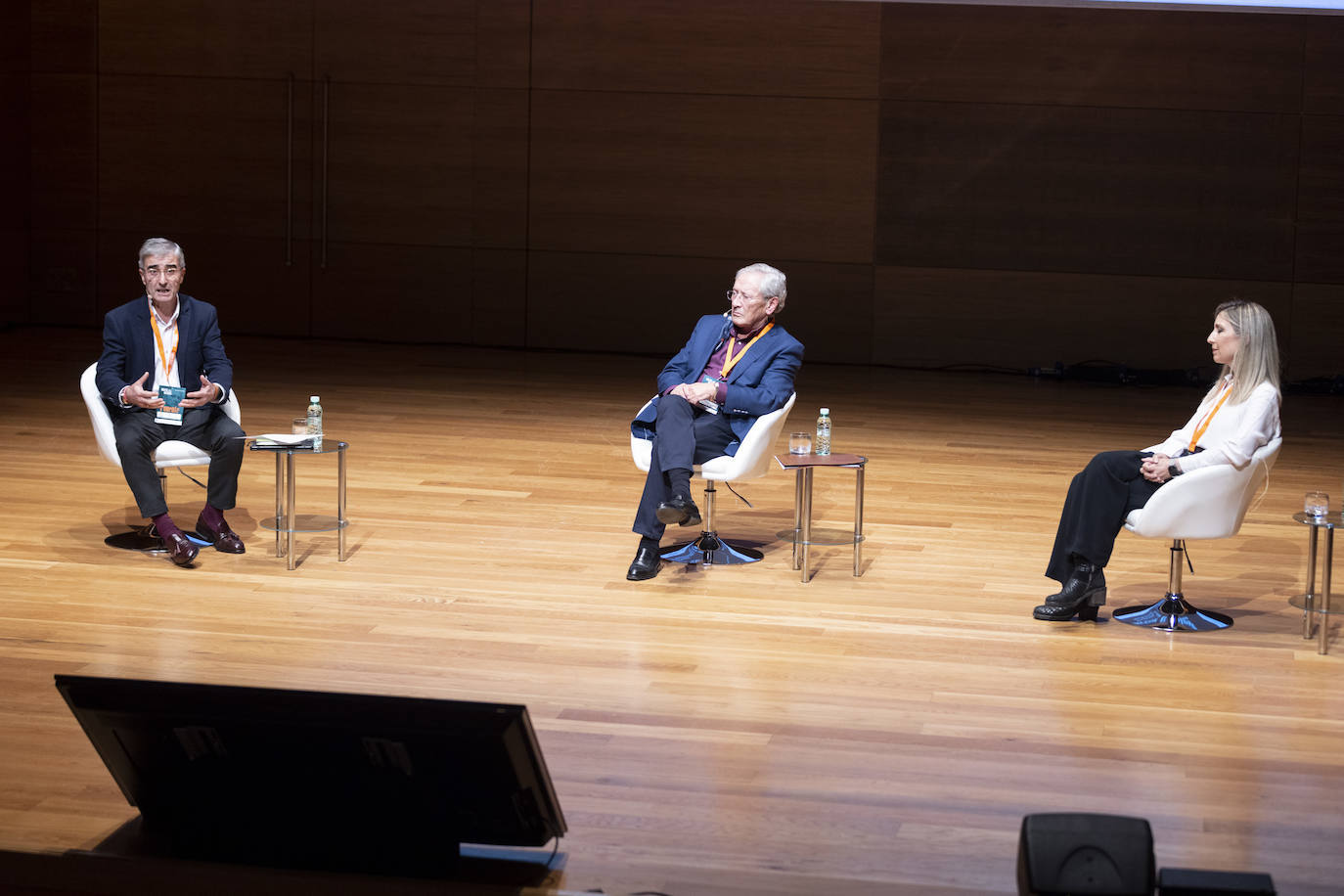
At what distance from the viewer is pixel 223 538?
5.94 meters

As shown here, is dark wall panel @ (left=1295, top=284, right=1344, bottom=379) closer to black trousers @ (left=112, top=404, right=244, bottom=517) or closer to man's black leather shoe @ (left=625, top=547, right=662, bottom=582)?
man's black leather shoe @ (left=625, top=547, right=662, bottom=582)

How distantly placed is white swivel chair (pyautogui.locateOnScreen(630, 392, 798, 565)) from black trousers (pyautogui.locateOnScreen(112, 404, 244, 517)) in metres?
1.51

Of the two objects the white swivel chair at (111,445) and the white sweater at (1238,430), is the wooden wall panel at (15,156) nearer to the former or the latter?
the white swivel chair at (111,445)

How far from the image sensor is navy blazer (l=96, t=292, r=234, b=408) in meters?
5.82

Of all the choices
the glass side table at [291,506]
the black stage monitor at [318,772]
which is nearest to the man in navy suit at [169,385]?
the glass side table at [291,506]

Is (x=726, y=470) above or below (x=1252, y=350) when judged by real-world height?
below

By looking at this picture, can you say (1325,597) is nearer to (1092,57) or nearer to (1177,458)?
(1177,458)

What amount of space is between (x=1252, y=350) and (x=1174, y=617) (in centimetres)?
92

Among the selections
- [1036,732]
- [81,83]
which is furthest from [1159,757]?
[81,83]

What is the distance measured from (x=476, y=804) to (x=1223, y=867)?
1.61 metres

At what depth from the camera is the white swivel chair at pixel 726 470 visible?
5.76 meters

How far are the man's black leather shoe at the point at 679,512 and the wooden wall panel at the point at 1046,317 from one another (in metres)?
6.77

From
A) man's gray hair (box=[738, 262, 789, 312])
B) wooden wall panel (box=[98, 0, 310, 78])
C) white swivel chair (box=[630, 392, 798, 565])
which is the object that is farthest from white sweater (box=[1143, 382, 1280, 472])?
wooden wall panel (box=[98, 0, 310, 78])

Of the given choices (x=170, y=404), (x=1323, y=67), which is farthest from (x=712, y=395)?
(x=1323, y=67)
